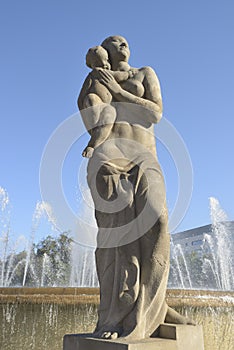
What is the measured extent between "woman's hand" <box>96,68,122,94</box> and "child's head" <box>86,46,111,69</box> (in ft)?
0.64

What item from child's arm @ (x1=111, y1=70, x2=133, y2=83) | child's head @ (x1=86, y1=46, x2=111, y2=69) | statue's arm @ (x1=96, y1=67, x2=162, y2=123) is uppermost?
child's head @ (x1=86, y1=46, x2=111, y2=69)

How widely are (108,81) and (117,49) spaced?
2.20ft

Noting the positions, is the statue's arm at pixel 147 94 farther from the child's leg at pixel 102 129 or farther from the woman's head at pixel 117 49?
the woman's head at pixel 117 49

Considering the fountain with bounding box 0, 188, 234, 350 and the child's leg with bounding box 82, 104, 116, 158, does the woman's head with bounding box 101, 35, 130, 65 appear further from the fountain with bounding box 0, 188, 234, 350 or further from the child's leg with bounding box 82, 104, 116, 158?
the fountain with bounding box 0, 188, 234, 350

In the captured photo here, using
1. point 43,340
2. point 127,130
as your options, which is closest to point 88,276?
point 43,340

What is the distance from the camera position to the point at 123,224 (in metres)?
4.60

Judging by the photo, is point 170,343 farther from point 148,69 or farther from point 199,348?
point 148,69

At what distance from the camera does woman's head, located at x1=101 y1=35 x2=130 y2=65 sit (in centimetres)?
577

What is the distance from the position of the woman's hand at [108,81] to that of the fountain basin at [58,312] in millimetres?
3433

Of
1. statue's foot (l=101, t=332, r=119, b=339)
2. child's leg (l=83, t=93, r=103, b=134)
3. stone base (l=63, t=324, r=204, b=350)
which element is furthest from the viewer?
child's leg (l=83, t=93, r=103, b=134)

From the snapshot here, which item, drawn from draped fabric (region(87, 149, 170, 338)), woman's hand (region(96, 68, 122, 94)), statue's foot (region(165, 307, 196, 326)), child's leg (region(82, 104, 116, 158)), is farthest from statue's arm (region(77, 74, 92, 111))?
statue's foot (region(165, 307, 196, 326))

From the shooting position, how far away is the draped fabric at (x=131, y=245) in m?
4.29

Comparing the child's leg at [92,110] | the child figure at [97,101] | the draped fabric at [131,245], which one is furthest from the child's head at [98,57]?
the draped fabric at [131,245]

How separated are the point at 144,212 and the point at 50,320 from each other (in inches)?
130
